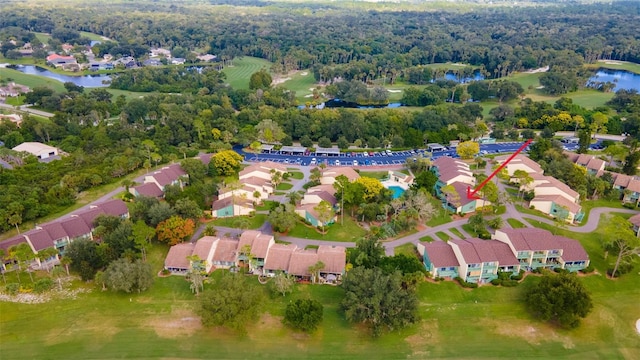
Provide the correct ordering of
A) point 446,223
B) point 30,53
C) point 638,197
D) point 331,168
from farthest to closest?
point 30,53
point 331,168
point 638,197
point 446,223

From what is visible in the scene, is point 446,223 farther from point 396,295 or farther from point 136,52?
point 136,52

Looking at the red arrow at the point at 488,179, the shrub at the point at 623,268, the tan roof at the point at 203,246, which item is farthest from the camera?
the red arrow at the point at 488,179

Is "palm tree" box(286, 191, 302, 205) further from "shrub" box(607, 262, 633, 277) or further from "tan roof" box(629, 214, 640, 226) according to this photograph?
"tan roof" box(629, 214, 640, 226)

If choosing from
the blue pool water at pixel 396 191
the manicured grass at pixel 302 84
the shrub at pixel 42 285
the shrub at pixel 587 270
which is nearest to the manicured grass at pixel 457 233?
the blue pool water at pixel 396 191

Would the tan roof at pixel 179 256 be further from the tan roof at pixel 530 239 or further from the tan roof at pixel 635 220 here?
the tan roof at pixel 635 220

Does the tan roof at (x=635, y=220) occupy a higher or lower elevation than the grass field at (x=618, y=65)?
higher

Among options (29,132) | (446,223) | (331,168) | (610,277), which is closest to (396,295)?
(446,223)

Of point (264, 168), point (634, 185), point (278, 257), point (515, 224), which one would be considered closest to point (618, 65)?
point (634, 185)
